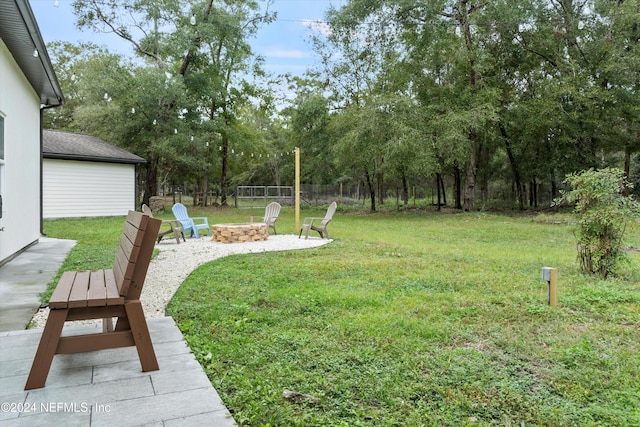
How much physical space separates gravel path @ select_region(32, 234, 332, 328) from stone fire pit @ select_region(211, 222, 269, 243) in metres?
0.20

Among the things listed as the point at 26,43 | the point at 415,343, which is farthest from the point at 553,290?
the point at 26,43

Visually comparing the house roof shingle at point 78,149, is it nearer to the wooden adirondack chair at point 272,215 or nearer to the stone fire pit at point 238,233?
the wooden adirondack chair at point 272,215

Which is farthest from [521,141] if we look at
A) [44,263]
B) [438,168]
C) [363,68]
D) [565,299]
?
[44,263]

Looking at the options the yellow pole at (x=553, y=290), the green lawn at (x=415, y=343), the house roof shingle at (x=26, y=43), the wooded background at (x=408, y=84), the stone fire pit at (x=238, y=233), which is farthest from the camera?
the wooded background at (x=408, y=84)

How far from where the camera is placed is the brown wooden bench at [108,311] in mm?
2158

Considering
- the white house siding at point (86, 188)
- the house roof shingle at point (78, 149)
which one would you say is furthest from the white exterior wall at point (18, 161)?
the white house siding at point (86, 188)

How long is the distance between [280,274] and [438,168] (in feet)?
38.9

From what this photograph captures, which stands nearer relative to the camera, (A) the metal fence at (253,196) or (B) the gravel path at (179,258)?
(B) the gravel path at (179,258)

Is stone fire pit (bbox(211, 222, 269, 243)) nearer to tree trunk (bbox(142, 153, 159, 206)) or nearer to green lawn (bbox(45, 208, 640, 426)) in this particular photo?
green lawn (bbox(45, 208, 640, 426))

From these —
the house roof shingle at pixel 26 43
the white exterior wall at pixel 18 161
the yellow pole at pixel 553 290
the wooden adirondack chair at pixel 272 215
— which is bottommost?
the yellow pole at pixel 553 290

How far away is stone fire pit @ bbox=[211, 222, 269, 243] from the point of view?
895 centimetres

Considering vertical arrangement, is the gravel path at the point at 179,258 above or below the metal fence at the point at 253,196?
below

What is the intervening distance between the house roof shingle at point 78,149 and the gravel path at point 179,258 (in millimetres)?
7622

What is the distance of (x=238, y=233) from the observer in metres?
9.01
